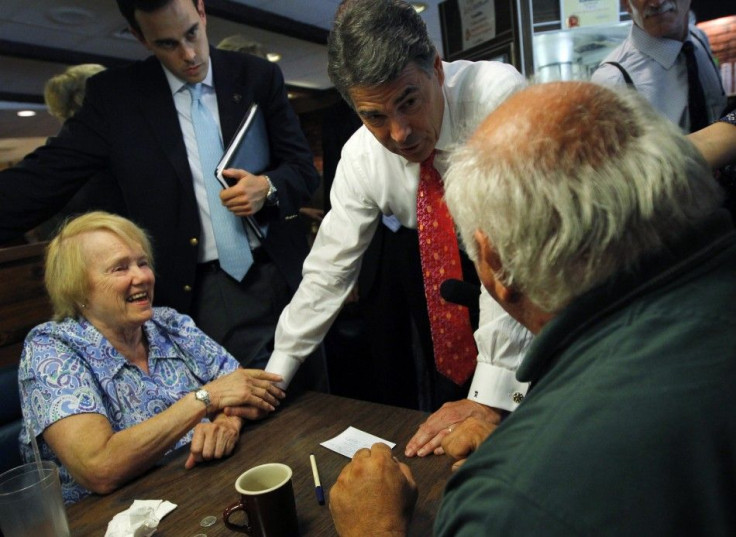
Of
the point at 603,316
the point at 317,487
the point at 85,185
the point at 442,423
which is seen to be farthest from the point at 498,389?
the point at 85,185

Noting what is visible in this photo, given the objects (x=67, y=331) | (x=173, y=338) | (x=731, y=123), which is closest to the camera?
(x=731, y=123)

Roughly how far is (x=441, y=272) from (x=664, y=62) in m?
1.09

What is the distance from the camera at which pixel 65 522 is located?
3.22 feet

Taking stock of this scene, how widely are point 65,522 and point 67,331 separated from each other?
587 mm

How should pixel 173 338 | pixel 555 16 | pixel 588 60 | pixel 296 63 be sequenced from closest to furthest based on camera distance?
pixel 173 338, pixel 555 16, pixel 588 60, pixel 296 63

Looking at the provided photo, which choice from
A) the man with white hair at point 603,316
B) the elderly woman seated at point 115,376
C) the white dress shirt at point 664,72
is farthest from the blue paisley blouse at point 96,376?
the white dress shirt at point 664,72

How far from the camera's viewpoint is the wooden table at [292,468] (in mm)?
958

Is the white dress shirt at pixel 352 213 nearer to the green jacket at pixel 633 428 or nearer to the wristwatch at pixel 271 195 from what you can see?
the wristwatch at pixel 271 195

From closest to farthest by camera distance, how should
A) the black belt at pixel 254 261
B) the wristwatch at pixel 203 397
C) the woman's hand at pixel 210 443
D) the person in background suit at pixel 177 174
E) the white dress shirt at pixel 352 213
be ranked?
Result: 1. the woman's hand at pixel 210 443
2. the wristwatch at pixel 203 397
3. the white dress shirt at pixel 352 213
4. the person in background suit at pixel 177 174
5. the black belt at pixel 254 261

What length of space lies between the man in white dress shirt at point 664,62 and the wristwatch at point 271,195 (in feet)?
3.80

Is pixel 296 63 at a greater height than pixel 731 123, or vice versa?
pixel 296 63

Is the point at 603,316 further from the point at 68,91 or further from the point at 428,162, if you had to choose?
the point at 68,91

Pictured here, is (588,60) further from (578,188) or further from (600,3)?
(578,188)

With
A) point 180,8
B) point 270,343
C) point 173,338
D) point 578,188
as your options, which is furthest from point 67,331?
point 578,188
